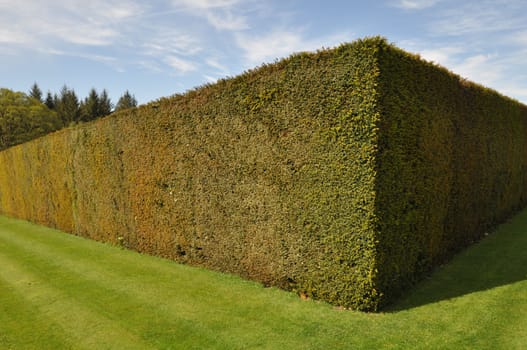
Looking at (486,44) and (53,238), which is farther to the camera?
(53,238)

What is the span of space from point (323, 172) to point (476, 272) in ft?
12.4

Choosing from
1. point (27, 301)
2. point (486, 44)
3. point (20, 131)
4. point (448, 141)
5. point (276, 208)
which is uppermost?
point (20, 131)

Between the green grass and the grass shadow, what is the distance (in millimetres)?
17

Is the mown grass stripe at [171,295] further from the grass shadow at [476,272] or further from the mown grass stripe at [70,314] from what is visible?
the grass shadow at [476,272]

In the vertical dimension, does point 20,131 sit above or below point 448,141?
above

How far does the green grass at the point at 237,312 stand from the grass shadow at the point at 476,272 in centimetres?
2

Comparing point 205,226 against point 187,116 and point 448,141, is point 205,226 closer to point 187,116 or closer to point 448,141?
point 187,116

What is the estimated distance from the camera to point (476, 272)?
22.0 ft

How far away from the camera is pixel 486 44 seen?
8.06 m

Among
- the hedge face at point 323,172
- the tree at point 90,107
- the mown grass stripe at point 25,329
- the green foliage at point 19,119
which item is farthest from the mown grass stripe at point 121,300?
the tree at point 90,107

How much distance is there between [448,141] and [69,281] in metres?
8.42

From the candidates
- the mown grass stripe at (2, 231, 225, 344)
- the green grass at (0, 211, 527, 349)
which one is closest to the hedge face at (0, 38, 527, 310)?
the green grass at (0, 211, 527, 349)

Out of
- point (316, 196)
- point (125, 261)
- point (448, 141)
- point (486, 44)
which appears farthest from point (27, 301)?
point (486, 44)

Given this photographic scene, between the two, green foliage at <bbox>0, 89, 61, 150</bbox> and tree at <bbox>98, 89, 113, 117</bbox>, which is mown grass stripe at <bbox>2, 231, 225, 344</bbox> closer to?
green foliage at <bbox>0, 89, 61, 150</bbox>
